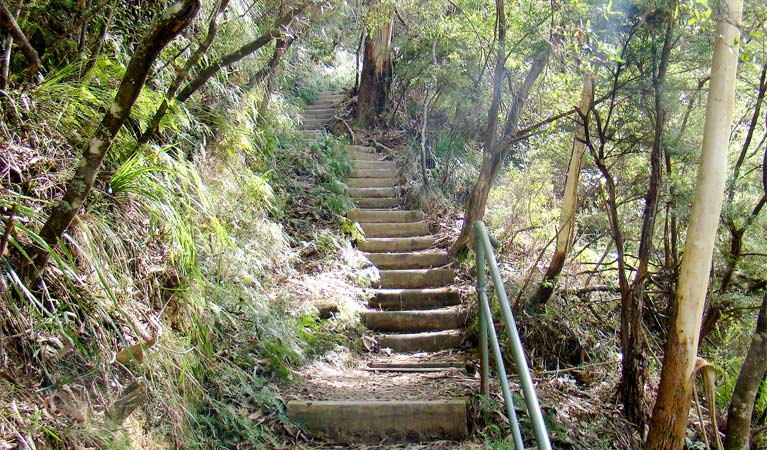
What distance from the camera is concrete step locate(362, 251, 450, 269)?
21.3 ft

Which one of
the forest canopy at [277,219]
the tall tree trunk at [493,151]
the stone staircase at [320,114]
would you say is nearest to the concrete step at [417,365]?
the forest canopy at [277,219]

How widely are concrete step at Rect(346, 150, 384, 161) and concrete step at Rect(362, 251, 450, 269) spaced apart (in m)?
3.16

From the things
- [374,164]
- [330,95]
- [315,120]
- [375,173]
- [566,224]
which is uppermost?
[330,95]

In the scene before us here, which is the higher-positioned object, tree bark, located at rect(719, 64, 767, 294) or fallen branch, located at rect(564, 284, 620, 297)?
tree bark, located at rect(719, 64, 767, 294)

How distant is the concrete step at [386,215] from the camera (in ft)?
24.6

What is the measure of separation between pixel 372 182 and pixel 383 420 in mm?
5679

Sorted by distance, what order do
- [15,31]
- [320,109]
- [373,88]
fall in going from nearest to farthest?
[15,31] → [373,88] → [320,109]

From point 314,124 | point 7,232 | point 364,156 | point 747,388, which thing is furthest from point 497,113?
point 314,124

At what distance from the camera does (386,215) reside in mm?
7594

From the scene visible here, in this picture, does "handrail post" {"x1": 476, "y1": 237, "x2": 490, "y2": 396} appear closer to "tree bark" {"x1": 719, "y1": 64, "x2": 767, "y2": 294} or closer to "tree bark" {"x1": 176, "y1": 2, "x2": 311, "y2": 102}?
"tree bark" {"x1": 176, "y1": 2, "x2": 311, "y2": 102}

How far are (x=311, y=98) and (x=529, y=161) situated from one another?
6873mm

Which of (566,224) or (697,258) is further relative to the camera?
(566,224)

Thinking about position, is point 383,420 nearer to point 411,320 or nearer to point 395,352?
point 395,352

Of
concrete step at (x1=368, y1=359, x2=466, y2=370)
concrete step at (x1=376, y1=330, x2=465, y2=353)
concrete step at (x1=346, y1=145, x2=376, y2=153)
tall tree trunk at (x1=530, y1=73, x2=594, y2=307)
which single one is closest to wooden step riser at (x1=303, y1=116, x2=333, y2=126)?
concrete step at (x1=346, y1=145, x2=376, y2=153)
